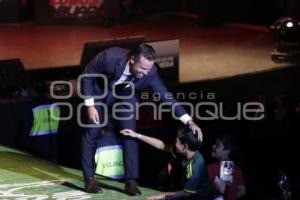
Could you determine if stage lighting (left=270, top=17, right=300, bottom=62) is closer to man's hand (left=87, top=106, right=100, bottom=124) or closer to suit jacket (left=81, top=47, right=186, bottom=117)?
suit jacket (left=81, top=47, right=186, bottom=117)

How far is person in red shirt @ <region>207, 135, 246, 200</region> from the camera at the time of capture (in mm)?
5547

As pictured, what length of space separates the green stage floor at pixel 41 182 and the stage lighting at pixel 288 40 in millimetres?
4532

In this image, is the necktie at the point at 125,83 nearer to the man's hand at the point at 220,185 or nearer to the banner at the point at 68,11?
the man's hand at the point at 220,185

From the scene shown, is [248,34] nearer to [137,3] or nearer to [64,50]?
[137,3]

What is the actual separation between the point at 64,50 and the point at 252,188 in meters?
5.02

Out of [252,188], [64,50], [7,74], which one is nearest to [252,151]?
[252,188]

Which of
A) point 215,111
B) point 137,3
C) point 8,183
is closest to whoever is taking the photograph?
point 8,183

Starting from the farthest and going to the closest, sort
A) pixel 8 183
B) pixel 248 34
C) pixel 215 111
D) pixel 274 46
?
1. pixel 248 34
2. pixel 274 46
3. pixel 215 111
4. pixel 8 183

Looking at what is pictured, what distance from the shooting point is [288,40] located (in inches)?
416

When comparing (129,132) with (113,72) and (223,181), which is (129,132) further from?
(223,181)

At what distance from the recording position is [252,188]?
257 inches

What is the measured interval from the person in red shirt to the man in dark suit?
0.17 m

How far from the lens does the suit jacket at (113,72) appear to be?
18.8ft

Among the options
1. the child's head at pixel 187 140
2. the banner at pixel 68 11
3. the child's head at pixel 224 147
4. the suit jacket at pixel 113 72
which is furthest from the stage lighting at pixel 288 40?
the child's head at pixel 187 140
